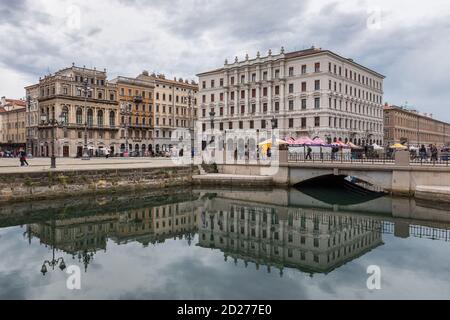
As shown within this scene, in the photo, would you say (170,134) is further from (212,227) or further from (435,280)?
(435,280)

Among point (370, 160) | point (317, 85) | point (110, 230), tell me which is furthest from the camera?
point (317, 85)

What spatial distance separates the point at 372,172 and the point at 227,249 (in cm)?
1866

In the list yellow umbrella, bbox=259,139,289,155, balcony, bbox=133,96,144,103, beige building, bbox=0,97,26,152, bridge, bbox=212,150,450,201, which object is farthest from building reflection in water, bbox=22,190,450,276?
beige building, bbox=0,97,26,152

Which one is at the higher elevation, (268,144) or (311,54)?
(311,54)

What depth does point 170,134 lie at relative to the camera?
88500 mm

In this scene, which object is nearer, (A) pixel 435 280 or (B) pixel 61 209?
(A) pixel 435 280

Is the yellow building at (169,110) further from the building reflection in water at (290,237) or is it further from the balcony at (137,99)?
the building reflection in water at (290,237)

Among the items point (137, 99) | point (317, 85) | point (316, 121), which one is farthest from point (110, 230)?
point (137, 99)

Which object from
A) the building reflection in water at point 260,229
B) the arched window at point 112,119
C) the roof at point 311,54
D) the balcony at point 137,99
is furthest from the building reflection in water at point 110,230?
the balcony at point 137,99

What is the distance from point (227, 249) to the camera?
16953 mm

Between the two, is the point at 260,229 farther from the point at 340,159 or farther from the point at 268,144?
the point at 268,144

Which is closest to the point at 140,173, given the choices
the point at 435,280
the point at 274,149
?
the point at 274,149

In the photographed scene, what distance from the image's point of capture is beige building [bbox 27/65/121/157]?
223 ft
